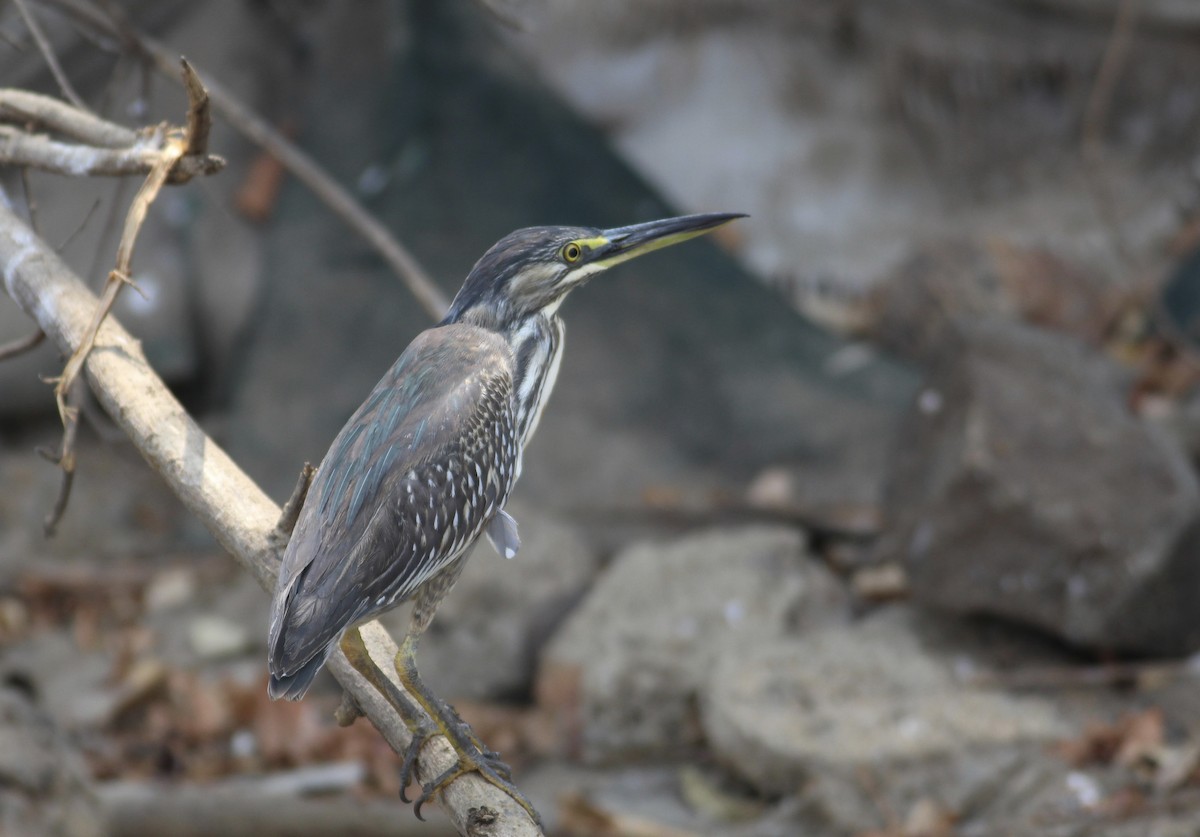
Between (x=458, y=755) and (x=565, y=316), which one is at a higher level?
(x=458, y=755)

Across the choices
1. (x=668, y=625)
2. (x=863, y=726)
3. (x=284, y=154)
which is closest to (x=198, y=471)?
(x=284, y=154)

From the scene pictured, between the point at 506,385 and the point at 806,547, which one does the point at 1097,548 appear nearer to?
the point at 806,547

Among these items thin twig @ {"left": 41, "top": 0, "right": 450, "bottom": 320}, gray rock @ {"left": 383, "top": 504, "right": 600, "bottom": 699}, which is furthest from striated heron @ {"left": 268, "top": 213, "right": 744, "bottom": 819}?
gray rock @ {"left": 383, "top": 504, "right": 600, "bottom": 699}

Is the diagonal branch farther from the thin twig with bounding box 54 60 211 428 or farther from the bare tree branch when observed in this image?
the bare tree branch

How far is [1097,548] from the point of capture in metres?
4.04

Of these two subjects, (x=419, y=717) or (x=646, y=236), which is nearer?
(x=419, y=717)

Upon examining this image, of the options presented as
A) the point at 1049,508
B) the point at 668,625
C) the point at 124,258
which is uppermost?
the point at 124,258

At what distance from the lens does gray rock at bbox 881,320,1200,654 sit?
4035 millimetres

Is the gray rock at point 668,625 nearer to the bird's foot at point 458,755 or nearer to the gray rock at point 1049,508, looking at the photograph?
the gray rock at point 1049,508

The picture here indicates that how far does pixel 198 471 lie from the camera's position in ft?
7.23

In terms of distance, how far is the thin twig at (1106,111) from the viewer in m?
5.53

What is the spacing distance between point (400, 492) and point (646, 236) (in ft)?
2.19

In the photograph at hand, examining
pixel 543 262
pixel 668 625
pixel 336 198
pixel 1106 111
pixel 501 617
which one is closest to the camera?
pixel 543 262

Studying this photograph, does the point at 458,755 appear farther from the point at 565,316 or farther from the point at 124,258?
the point at 565,316
